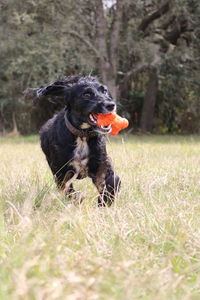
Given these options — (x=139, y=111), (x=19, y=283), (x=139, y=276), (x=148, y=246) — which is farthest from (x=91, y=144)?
(x=139, y=111)

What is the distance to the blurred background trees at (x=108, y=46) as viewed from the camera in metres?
18.3

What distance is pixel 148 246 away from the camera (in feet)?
10.0

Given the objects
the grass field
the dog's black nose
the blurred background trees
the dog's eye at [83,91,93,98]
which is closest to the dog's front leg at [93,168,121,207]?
the grass field

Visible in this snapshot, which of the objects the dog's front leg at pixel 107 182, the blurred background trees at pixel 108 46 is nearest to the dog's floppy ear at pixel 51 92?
the dog's front leg at pixel 107 182

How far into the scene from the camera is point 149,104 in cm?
2306

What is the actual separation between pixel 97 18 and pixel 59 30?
157 cm

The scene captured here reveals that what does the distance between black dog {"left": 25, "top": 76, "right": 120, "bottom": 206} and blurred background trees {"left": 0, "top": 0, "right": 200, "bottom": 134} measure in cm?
1161

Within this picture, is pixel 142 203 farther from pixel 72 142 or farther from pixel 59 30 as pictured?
pixel 59 30

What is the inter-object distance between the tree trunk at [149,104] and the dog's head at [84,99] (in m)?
17.0

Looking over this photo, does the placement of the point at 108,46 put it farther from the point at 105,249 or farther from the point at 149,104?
the point at 105,249

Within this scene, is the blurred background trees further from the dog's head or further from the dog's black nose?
the dog's black nose

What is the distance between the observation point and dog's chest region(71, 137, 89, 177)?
4.84m

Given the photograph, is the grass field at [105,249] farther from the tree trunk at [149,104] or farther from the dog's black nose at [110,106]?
the tree trunk at [149,104]

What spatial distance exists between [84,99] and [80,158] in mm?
613
